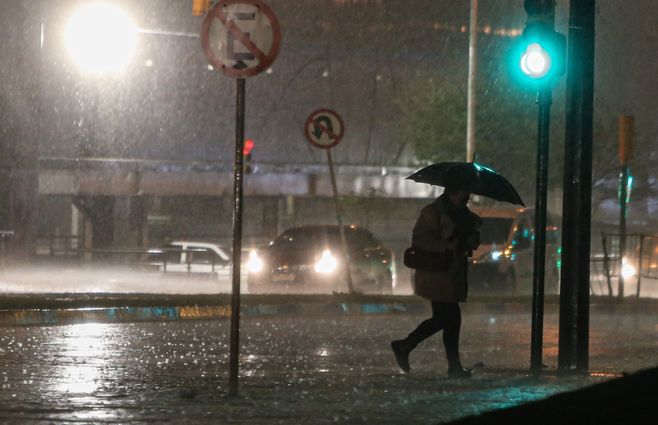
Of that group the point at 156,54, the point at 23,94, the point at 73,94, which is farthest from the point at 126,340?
the point at 156,54

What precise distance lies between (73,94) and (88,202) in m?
4.20

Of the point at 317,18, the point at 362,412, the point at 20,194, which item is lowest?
the point at 362,412

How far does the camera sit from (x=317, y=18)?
54250 millimetres

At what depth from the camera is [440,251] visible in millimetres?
11094

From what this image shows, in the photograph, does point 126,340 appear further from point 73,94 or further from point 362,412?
point 73,94

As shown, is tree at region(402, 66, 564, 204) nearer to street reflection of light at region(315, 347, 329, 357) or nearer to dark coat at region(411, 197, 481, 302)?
street reflection of light at region(315, 347, 329, 357)

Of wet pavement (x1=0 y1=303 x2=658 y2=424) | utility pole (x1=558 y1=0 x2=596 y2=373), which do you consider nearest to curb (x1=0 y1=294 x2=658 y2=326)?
wet pavement (x1=0 y1=303 x2=658 y2=424)

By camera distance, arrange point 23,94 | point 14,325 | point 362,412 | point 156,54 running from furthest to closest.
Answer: point 156,54 < point 23,94 < point 14,325 < point 362,412

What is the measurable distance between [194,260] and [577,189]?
2577 cm

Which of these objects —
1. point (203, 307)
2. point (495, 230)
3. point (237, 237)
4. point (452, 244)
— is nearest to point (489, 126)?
point (495, 230)

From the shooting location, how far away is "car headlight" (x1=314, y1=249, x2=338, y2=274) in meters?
24.2

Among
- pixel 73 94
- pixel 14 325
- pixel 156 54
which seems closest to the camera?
pixel 14 325

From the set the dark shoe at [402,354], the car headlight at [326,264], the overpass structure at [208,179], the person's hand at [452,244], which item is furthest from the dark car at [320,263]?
the overpass structure at [208,179]

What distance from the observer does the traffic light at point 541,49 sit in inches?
447
